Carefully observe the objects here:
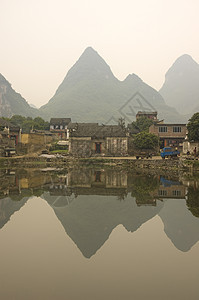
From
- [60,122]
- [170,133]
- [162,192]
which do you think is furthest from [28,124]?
[162,192]

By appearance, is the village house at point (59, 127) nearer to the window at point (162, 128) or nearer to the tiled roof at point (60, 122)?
the tiled roof at point (60, 122)

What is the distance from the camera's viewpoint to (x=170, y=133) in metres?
54.9

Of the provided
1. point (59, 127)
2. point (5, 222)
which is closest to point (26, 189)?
point (5, 222)

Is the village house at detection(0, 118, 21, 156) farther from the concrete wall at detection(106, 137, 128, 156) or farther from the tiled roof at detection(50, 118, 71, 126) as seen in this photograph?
the tiled roof at detection(50, 118, 71, 126)

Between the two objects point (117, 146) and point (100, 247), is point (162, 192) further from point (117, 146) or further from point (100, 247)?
point (117, 146)

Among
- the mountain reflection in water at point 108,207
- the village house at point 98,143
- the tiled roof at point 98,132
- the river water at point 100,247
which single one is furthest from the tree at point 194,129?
the river water at point 100,247

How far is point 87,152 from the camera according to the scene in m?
49.7

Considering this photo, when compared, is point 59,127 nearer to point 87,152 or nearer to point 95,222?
point 87,152

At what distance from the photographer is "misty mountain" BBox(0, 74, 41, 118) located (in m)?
164

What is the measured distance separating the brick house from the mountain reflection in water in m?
34.1

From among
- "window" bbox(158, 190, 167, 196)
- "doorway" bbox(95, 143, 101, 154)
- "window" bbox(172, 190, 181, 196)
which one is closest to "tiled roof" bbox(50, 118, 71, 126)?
"doorway" bbox(95, 143, 101, 154)

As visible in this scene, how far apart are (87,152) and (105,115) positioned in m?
137

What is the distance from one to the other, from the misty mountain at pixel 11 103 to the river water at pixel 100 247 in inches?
6252

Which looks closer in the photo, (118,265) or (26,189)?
(118,265)
